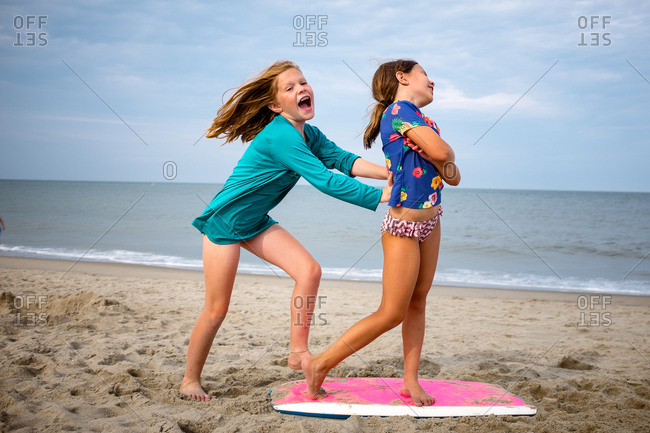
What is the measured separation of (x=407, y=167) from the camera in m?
2.86

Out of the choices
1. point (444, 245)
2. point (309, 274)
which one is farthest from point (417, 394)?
point (444, 245)

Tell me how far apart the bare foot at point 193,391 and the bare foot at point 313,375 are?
686 millimetres

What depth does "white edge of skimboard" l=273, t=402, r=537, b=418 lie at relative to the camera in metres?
3.09

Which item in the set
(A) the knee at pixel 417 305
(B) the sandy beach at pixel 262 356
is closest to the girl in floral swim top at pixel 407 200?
(A) the knee at pixel 417 305

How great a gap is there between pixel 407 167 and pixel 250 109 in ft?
3.73

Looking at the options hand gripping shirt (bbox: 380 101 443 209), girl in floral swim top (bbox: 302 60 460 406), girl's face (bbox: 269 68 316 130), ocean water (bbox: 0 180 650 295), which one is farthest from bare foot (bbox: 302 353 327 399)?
ocean water (bbox: 0 180 650 295)

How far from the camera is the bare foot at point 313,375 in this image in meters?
3.09

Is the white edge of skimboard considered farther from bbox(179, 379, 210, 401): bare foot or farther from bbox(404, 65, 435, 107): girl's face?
bbox(404, 65, 435, 107): girl's face

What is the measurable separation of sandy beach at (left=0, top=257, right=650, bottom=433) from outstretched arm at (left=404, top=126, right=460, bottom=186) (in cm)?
145

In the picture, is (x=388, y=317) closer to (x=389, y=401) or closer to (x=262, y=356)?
(x=389, y=401)

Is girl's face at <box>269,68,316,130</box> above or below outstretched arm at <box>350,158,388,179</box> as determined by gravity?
above

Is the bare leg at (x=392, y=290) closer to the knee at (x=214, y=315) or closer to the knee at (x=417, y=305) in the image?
the knee at (x=417, y=305)

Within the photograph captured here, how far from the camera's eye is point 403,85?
10.1 ft

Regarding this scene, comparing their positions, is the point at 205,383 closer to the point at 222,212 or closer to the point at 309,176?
the point at 222,212
